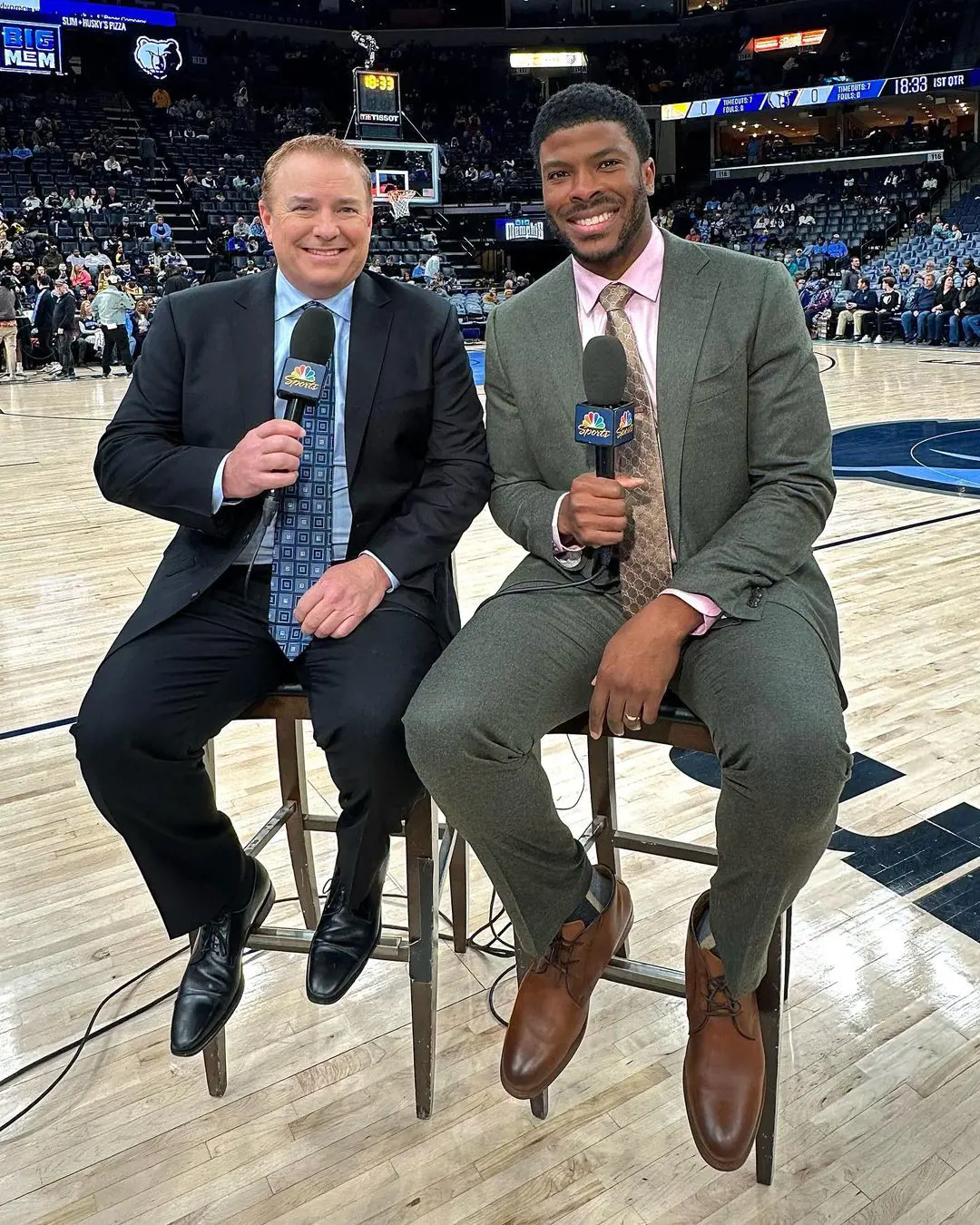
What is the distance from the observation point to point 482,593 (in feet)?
13.2

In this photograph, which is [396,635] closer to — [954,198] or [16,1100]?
[16,1100]

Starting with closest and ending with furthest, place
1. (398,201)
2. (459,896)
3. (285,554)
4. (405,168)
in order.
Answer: (285,554), (459,896), (398,201), (405,168)

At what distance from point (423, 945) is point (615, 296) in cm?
107

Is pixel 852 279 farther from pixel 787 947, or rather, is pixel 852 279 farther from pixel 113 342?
pixel 787 947

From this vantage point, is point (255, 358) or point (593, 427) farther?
point (255, 358)

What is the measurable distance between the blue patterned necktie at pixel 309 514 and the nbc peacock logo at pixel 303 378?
7.3 inches

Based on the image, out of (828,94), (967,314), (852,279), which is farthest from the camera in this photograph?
(828,94)

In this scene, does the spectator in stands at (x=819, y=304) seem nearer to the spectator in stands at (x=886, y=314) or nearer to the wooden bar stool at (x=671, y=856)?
the spectator in stands at (x=886, y=314)

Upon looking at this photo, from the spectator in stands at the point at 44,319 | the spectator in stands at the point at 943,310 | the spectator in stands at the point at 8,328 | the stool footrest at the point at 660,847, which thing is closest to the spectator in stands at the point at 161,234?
the spectator in stands at the point at 44,319

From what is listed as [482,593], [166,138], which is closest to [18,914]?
[482,593]

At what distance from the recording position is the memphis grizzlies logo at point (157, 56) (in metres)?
24.6

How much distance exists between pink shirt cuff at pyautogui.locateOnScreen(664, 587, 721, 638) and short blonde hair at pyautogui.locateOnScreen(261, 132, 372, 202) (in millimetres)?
850

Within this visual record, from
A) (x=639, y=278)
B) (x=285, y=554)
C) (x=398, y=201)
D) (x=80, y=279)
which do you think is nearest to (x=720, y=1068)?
(x=285, y=554)

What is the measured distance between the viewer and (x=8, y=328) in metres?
12.0
